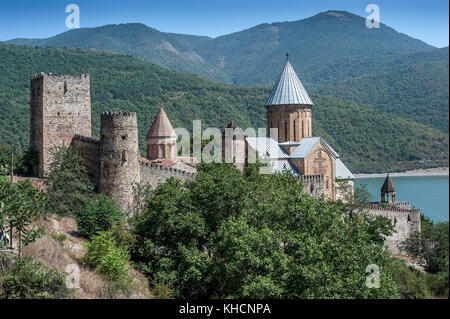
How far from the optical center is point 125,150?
17.9 meters

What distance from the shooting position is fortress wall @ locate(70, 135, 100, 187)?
738 inches

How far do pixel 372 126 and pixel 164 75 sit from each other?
2531 centimetres

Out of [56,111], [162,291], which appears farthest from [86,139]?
[162,291]

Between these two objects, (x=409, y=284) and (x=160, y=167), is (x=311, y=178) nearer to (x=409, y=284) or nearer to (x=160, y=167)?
(x=409, y=284)

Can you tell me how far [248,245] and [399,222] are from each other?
50.2ft

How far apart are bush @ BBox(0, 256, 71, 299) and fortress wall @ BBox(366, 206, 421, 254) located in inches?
682

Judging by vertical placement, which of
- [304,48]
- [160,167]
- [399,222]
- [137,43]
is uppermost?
[304,48]

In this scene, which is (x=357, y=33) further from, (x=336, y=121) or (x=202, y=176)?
(x=202, y=176)

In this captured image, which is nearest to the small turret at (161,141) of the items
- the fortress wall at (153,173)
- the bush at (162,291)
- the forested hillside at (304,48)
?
the fortress wall at (153,173)

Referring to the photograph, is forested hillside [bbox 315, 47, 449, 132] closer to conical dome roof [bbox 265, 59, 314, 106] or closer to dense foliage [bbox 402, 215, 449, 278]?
conical dome roof [bbox 265, 59, 314, 106]

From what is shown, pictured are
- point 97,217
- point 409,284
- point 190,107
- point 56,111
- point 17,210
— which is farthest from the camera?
point 190,107

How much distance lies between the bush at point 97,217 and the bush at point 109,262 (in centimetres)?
215

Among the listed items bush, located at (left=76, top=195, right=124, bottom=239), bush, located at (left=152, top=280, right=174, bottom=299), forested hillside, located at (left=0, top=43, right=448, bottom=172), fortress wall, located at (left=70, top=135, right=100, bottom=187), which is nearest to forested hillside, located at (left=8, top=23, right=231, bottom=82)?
forested hillside, located at (left=0, top=43, right=448, bottom=172)

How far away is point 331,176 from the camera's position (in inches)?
1073
